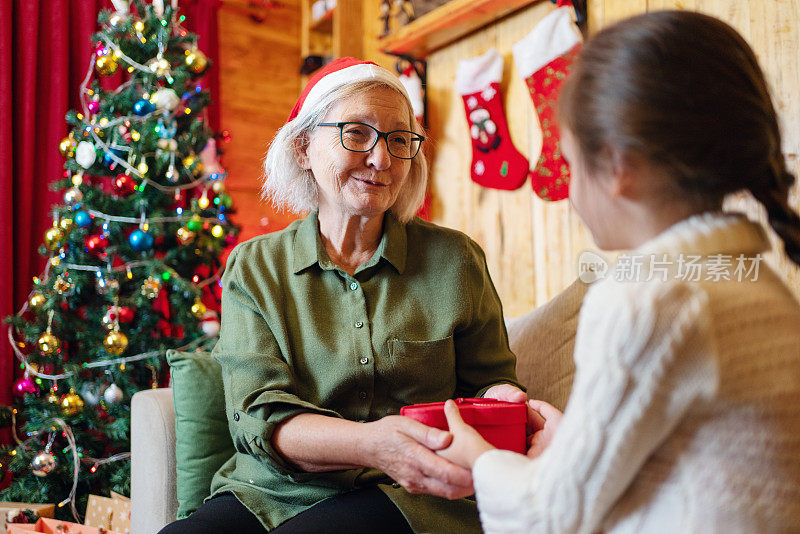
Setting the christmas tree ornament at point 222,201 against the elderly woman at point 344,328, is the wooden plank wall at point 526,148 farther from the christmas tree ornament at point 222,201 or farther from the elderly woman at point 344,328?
the christmas tree ornament at point 222,201

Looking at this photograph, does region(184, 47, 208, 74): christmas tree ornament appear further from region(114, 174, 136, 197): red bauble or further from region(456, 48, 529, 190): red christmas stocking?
region(456, 48, 529, 190): red christmas stocking

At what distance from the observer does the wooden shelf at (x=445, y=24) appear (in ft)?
8.47

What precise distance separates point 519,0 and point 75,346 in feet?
6.91

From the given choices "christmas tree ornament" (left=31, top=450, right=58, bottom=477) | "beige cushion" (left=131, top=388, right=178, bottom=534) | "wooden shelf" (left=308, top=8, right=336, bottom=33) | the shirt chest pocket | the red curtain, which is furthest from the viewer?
"wooden shelf" (left=308, top=8, right=336, bottom=33)

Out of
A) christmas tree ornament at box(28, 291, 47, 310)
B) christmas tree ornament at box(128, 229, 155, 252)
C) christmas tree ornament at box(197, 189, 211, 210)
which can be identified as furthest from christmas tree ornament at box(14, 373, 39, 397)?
christmas tree ornament at box(197, 189, 211, 210)

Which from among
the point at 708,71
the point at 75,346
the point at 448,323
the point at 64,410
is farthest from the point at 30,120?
the point at 708,71

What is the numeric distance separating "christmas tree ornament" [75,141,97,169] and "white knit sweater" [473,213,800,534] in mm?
2181

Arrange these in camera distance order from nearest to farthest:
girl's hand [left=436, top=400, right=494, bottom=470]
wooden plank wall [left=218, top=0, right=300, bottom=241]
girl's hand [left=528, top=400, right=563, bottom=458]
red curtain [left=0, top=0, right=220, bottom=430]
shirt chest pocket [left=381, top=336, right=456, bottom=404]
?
girl's hand [left=436, top=400, right=494, bottom=470] < girl's hand [left=528, top=400, right=563, bottom=458] < shirt chest pocket [left=381, top=336, right=456, bottom=404] < red curtain [left=0, top=0, right=220, bottom=430] < wooden plank wall [left=218, top=0, right=300, bottom=241]

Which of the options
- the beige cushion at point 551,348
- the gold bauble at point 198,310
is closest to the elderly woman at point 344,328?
the beige cushion at point 551,348

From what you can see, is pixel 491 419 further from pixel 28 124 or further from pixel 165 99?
pixel 28 124

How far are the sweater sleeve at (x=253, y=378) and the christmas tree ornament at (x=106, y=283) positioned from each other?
111 cm

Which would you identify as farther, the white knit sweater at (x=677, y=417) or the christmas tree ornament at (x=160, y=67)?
the christmas tree ornament at (x=160, y=67)

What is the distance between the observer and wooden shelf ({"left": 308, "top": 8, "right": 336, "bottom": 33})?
360cm

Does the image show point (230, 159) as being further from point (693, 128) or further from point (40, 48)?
point (693, 128)
